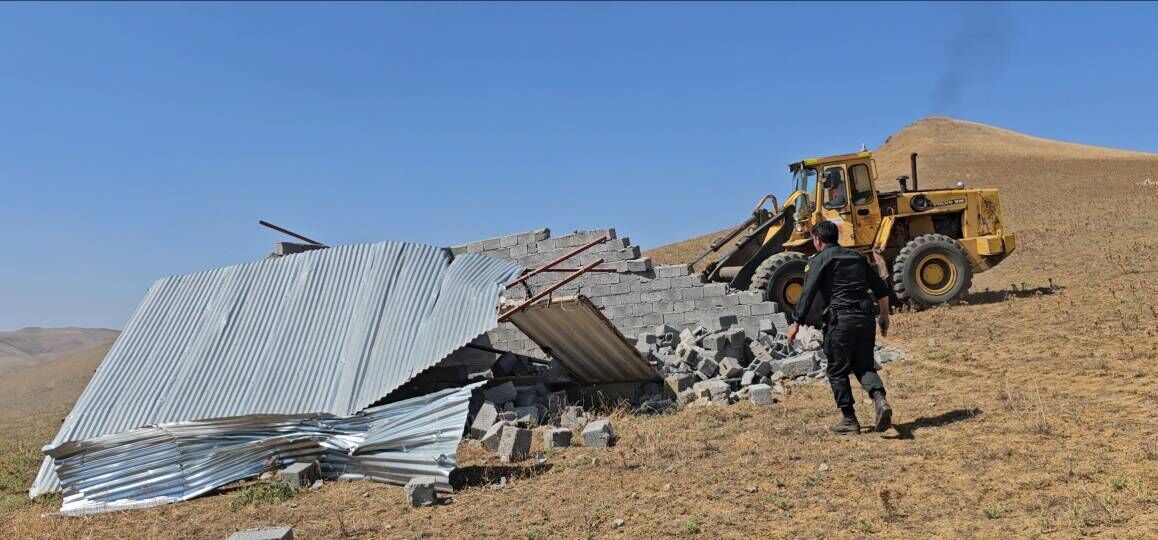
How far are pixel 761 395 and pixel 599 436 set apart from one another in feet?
6.59

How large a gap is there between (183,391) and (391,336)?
2.23 meters

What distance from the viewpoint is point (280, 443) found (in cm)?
813

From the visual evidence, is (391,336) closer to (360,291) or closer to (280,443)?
(360,291)

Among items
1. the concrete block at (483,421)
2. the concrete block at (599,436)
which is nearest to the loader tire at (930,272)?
the concrete block at (599,436)

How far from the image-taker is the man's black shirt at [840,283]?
706cm

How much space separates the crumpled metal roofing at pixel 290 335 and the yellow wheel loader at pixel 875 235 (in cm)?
545

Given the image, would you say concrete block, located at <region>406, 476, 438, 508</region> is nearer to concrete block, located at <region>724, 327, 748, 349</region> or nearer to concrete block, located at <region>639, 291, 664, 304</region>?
concrete block, located at <region>724, 327, 748, 349</region>

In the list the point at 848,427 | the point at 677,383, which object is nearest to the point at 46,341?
the point at 677,383

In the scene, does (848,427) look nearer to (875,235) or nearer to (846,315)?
(846,315)

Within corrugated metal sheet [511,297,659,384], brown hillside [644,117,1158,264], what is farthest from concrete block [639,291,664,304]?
brown hillside [644,117,1158,264]

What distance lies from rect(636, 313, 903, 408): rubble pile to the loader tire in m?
3.07

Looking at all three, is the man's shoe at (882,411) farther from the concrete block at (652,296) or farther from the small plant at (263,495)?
the concrete block at (652,296)

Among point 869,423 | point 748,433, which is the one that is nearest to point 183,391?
point 748,433

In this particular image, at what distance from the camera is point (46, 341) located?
78.6m
